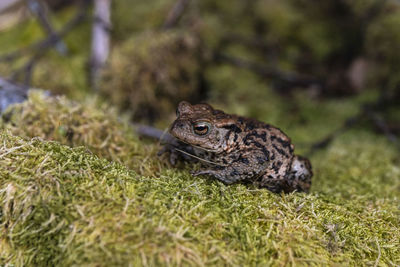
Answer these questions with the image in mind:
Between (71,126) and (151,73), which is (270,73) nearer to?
(151,73)

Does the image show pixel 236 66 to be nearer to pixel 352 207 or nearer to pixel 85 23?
pixel 85 23

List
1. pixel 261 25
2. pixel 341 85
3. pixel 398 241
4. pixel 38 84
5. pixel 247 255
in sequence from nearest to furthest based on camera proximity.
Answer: pixel 247 255
pixel 398 241
pixel 38 84
pixel 341 85
pixel 261 25

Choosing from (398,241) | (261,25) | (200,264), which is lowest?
(200,264)

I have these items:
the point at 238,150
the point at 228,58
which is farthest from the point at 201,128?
the point at 228,58

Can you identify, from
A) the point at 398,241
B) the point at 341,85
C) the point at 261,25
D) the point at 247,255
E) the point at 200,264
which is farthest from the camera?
the point at 261,25

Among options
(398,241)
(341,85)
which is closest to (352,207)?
(398,241)
